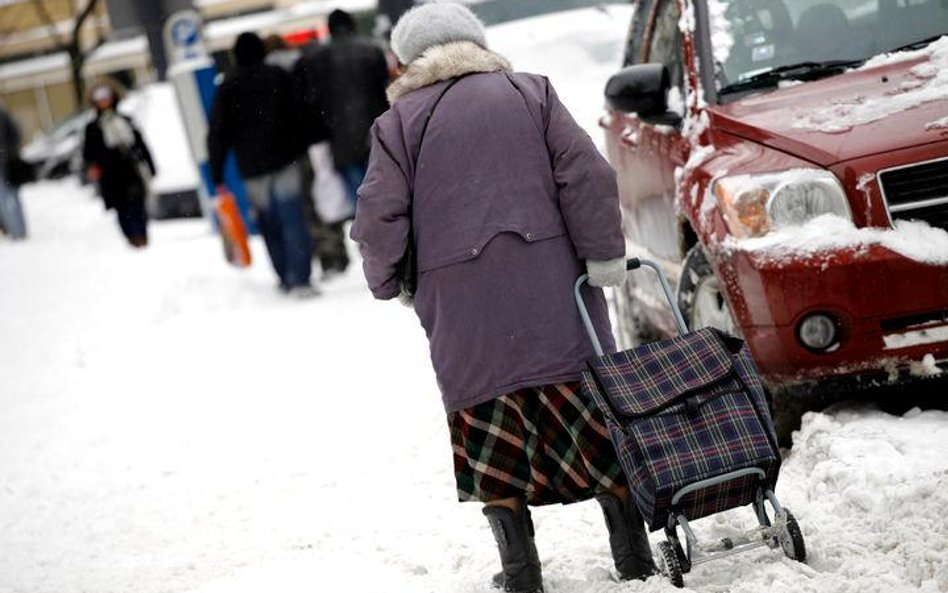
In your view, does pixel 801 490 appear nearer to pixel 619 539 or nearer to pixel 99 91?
pixel 619 539

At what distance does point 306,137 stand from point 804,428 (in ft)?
26.1

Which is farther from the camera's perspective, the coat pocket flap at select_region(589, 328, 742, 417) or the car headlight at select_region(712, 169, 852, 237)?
the car headlight at select_region(712, 169, 852, 237)

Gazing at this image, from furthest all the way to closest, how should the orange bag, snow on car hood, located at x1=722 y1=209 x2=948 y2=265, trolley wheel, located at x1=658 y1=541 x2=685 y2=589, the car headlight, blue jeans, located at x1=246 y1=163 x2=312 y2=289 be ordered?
the orange bag, blue jeans, located at x1=246 y1=163 x2=312 y2=289, the car headlight, snow on car hood, located at x1=722 y1=209 x2=948 y2=265, trolley wheel, located at x1=658 y1=541 x2=685 y2=589

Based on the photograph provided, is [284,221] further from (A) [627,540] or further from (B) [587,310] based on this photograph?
(A) [627,540]

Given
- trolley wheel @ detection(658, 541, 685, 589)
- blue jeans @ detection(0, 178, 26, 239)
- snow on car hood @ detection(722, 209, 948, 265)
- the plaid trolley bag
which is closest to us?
the plaid trolley bag

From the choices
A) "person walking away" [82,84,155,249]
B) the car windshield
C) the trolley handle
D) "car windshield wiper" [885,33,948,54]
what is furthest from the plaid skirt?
"person walking away" [82,84,155,249]

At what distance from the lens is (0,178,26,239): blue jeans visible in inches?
886

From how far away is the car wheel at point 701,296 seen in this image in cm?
562

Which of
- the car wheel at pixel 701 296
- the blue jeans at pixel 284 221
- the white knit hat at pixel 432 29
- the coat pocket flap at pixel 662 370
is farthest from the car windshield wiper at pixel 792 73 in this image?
the blue jeans at pixel 284 221

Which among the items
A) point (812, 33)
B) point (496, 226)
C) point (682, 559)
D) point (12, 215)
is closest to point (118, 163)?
point (12, 215)

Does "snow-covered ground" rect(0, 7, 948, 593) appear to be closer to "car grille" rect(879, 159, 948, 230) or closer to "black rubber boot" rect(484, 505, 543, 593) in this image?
"black rubber boot" rect(484, 505, 543, 593)

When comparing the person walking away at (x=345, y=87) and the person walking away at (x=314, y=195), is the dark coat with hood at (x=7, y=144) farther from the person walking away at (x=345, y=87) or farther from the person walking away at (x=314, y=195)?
the person walking away at (x=345, y=87)

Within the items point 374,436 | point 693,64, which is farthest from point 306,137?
point 693,64

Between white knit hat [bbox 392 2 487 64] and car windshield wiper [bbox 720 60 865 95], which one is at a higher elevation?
white knit hat [bbox 392 2 487 64]
